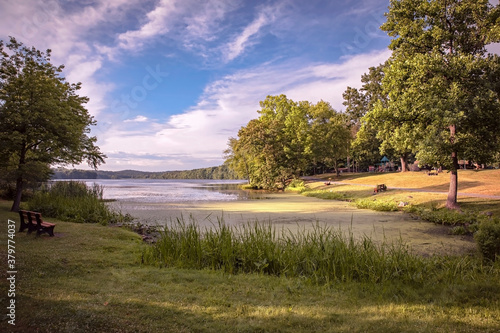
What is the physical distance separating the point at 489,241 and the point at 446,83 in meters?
10.0

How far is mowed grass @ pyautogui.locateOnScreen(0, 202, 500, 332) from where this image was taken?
3400 mm

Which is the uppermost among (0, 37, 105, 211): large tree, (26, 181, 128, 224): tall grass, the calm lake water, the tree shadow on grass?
(0, 37, 105, 211): large tree

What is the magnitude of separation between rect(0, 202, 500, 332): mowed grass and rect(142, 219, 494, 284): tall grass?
35 cm

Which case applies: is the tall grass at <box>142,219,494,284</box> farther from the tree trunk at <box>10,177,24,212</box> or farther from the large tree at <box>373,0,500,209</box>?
the tree trunk at <box>10,177,24,212</box>

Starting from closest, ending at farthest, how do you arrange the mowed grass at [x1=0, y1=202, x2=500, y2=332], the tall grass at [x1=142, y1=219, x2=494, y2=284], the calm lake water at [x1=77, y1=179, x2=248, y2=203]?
the mowed grass at [x1=0, y1=202, x2=500, y2=332]
the tall grass at [x1=142, y1=219, x2=494, y2=284]
the calm lake water at [x1=77, y1=179, x2=248, y2=203]

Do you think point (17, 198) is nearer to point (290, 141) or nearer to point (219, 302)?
point (219, 302)

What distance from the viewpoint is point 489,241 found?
6.22 meters

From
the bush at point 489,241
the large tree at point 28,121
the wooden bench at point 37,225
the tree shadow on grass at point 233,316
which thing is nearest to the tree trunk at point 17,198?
the large tree at point 28,121

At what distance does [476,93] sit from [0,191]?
88.4 ft

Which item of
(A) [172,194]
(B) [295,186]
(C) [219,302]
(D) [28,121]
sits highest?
(D) [28,121]

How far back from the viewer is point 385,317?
3.74 m

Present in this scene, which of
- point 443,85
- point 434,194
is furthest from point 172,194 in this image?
point 443,85

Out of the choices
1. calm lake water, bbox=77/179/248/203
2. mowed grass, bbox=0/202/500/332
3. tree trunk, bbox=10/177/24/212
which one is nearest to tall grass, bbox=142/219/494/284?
mowed grass, bbox=0/202/500/332

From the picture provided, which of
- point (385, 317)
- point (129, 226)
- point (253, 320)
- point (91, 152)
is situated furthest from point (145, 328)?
point (91, 152)
